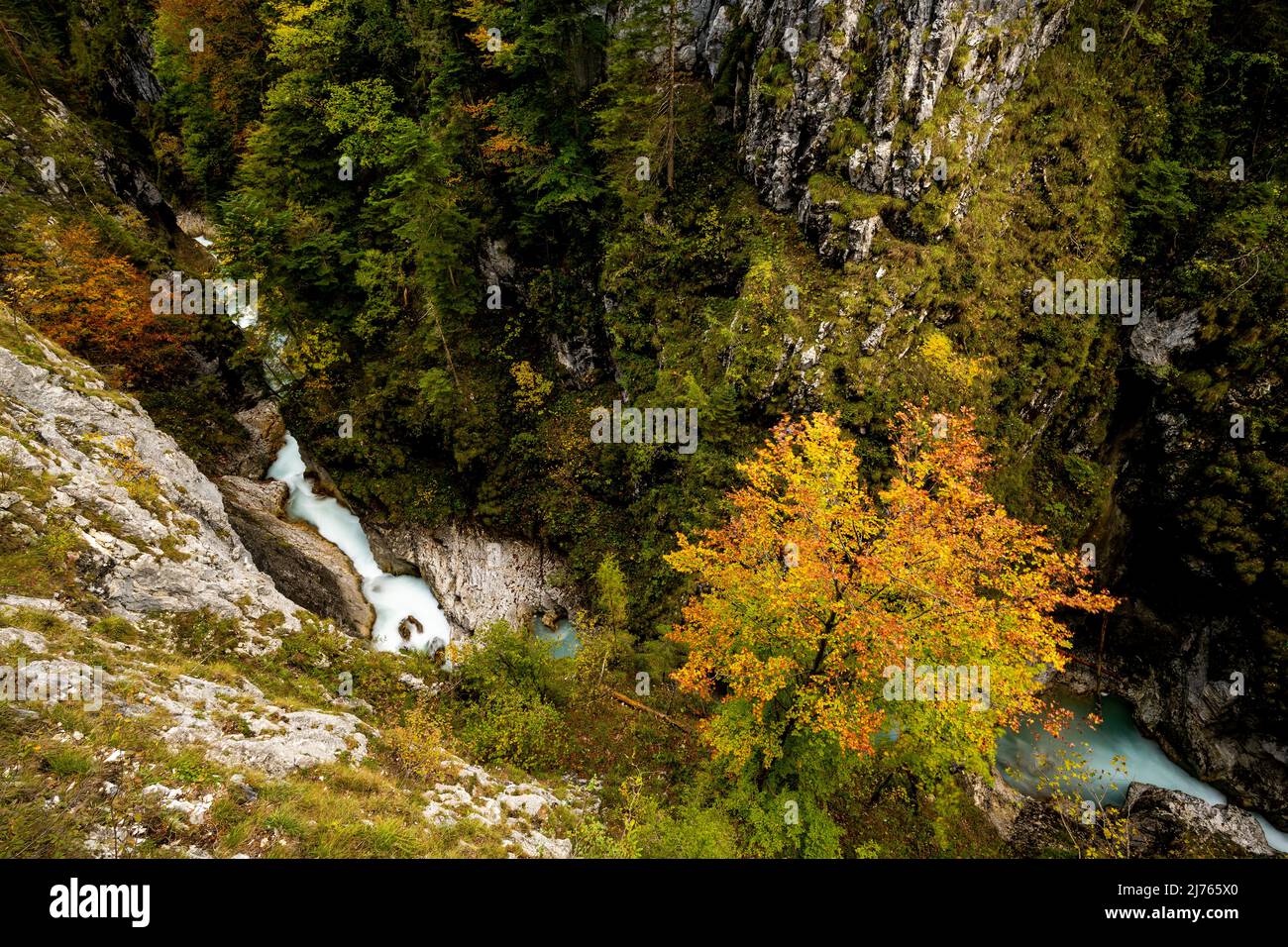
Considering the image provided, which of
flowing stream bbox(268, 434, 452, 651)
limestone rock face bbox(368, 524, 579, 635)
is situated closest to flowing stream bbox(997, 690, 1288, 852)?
limestone rock face bbox(368, 524, 579, 635)

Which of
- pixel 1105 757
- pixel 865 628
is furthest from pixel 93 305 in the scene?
pixel 1105 757

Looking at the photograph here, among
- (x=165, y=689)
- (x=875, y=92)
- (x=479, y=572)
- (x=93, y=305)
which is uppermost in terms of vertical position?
(x=875, y=92)

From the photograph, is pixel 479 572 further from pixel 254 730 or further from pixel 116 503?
pixel 254 730

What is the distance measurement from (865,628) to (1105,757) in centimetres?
1811

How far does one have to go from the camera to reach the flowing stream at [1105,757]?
1734 centimetres

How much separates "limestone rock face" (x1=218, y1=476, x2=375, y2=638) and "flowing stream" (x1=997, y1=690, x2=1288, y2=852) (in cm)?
2431

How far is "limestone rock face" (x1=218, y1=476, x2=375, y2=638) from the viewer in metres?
18.1

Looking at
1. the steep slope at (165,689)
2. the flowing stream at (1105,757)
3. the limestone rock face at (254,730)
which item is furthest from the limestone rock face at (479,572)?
the flowing stream at (1105,757)

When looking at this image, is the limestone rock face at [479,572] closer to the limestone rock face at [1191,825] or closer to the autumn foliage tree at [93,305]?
the autumn foliage tree at [93,305]

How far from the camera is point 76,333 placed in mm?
16391

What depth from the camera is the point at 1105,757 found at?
1867 cm

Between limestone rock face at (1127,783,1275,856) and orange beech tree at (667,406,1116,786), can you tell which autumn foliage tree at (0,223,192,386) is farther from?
limestone rock face at (1127,783,1275,856)

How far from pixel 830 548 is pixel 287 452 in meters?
25.3

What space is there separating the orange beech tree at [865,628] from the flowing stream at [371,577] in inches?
571
